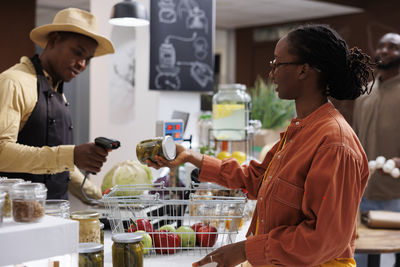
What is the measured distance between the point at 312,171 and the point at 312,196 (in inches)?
2.8

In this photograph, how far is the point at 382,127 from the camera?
13.5ft

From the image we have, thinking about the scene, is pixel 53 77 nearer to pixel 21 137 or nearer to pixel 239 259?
pixel 21 137

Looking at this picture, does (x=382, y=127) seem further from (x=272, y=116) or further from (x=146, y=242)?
(x=146, y=242)

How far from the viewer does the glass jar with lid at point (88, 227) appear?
5.29 ft

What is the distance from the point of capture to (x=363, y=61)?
5.13ft

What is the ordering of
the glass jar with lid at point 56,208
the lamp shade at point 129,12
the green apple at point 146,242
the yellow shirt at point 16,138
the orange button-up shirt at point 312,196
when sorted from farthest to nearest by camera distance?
the lamp shade at point 129,12 < the yellow shirt at point 16,138 < the green apple at point 146,242 < the glass jar with lid at point 56,208 < the orange button-up shirt at point 312,196

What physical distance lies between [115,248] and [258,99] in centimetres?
277

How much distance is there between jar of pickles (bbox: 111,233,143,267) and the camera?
1429 mm

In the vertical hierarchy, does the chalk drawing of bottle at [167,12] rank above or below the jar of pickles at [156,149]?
above

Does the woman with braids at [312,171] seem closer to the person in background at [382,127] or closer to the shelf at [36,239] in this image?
the shelf at [36,239]

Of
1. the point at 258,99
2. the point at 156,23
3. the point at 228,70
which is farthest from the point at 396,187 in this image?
the point at 228,70

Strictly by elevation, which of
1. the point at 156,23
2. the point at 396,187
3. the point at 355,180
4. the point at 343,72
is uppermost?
the point at 156,23

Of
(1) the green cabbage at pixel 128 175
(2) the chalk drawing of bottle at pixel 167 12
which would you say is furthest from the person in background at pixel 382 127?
(1) the green cabbage at pixel 128 175

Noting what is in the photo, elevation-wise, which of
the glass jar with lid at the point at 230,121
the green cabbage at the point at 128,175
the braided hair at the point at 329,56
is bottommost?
the green cabbage at the point at 128,175
